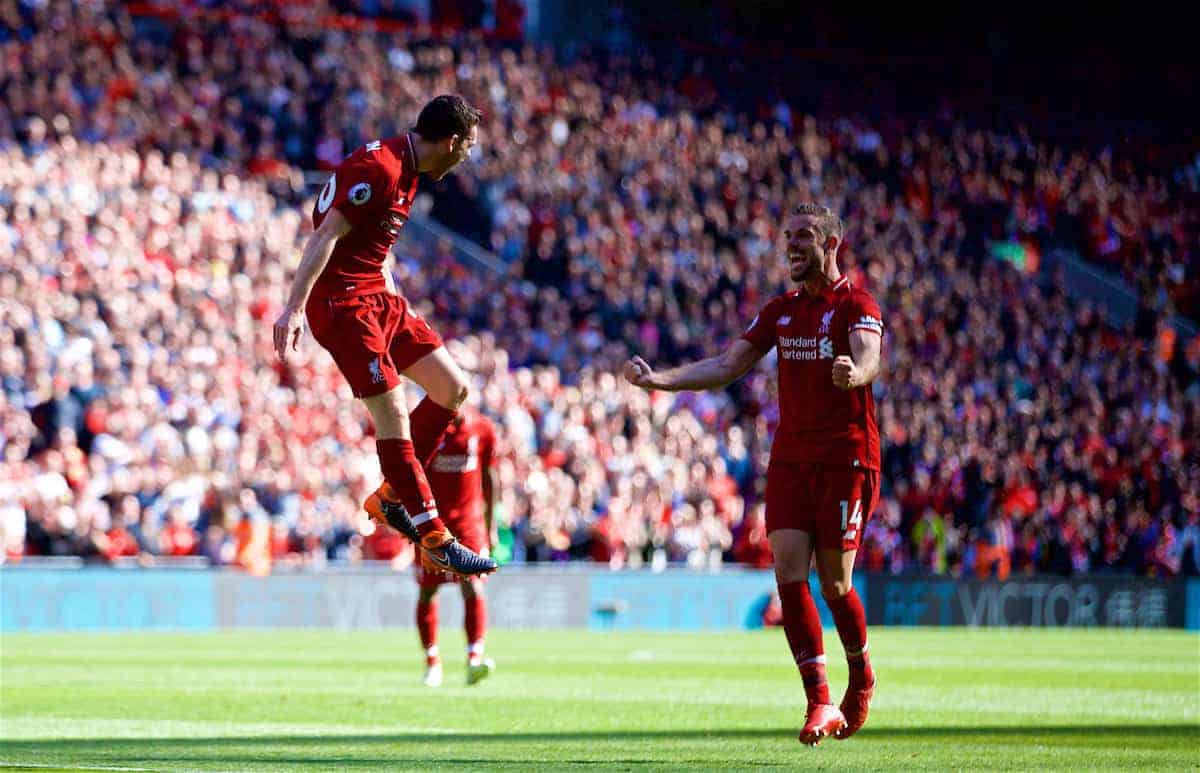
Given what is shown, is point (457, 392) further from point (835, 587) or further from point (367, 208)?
point (835, 587)

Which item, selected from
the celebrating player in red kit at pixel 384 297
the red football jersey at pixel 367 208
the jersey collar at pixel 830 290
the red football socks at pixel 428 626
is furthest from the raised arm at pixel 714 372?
the red football socks at pixel 428 626

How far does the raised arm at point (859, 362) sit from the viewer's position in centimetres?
976

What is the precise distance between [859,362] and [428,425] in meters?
3.37

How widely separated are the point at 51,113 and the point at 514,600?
11545 millimetres

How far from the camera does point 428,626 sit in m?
16.0

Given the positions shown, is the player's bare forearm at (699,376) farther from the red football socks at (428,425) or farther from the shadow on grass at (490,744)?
the shadow on grass at (490,744)

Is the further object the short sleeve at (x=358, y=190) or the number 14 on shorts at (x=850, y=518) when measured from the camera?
the number 14 on shorts at (x=850, y=518)

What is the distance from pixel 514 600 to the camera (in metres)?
29.5

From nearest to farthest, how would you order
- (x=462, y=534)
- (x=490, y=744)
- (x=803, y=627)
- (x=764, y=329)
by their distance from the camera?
1. (x=803, y=627)
2. (x=764, y=329)
3. (x=490, y=744)
4. (x=462, y=534)

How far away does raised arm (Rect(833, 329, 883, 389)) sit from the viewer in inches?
384

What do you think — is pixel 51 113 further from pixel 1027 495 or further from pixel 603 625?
pixel 1027 495

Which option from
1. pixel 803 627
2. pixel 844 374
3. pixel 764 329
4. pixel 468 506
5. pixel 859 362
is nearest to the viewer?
pixel 844 374

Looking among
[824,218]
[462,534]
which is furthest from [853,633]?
[462,534]

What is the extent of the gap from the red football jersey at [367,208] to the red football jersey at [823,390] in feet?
7.06
